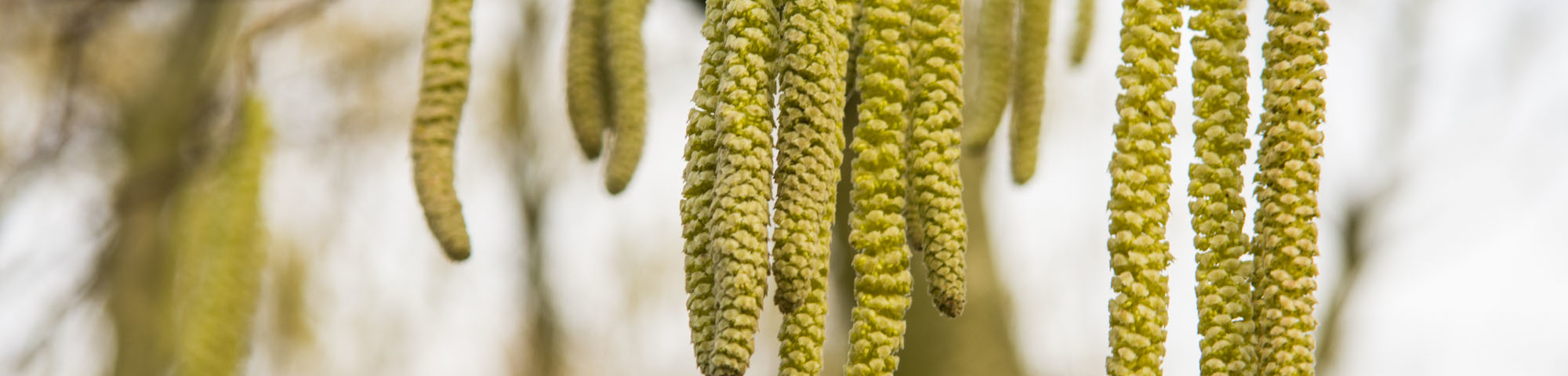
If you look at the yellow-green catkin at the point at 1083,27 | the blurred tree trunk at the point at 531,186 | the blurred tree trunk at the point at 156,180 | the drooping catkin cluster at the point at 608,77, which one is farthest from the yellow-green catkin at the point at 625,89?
the blurred tree trunk at the point at 531,186

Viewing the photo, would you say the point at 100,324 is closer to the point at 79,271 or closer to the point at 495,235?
the point at 79,271

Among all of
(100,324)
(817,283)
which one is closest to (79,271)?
(100,324)

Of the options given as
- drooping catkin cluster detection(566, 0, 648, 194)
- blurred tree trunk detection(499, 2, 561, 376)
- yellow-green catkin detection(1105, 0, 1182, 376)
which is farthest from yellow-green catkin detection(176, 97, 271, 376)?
blurred tree trunk detection(499, 2, 561, 376)

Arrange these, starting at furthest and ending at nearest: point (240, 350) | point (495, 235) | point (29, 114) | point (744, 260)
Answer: point (495, 235), point (29, 114), point (240, 350), point (744, 260)

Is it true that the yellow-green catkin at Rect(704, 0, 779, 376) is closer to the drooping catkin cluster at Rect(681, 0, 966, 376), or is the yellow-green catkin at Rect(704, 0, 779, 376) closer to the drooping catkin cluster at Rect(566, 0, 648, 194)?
the drooping catkin cluster at Rect(681, 0, 966, 376)

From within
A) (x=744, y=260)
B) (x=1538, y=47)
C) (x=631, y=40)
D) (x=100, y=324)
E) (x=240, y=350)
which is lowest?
(x=100, y=324)

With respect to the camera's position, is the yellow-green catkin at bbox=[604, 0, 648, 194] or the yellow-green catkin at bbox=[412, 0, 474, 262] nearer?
the yellow-green catkin at bbox=[412, 0, 474, 262]

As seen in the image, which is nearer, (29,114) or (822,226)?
(822,226)
